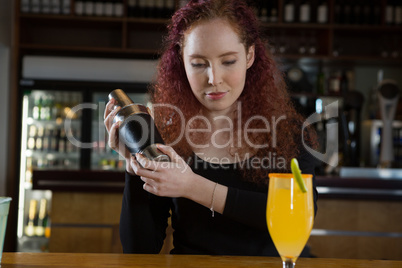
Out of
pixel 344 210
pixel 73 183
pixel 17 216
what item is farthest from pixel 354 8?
pixel 17 216

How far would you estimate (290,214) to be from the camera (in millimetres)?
767

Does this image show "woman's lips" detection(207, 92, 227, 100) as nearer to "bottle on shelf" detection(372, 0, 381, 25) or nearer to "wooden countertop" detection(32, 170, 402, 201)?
"wooden countertop" detection(32, 170, 402, 201)

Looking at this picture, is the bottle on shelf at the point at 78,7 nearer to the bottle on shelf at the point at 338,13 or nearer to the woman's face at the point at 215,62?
the bottle on shelf at the point at 338,13

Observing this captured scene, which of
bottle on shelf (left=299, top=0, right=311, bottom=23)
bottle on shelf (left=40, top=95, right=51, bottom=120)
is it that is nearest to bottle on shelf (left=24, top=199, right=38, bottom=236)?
bottle on shelf (left=40, top=95, right=51, bottom=120)

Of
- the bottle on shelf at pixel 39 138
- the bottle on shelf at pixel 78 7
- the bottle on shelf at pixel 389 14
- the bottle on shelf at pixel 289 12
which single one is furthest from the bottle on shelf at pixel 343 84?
the bottle on shelf at pixel 39 138

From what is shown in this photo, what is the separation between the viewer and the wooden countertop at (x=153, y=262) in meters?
0.87

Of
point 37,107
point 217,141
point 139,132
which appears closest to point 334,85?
point 37,107

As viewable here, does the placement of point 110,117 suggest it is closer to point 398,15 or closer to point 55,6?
point 55,6

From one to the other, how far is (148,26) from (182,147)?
3.35 m

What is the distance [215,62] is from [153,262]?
0.53 metres

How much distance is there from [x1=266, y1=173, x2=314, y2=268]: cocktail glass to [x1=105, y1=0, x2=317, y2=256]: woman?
25 centimetres

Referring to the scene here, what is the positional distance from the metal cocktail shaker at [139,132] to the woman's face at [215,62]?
0.21 metres

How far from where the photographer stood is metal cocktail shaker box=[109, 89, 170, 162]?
3.16ft

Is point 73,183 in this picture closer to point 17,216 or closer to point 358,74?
point 17,216
